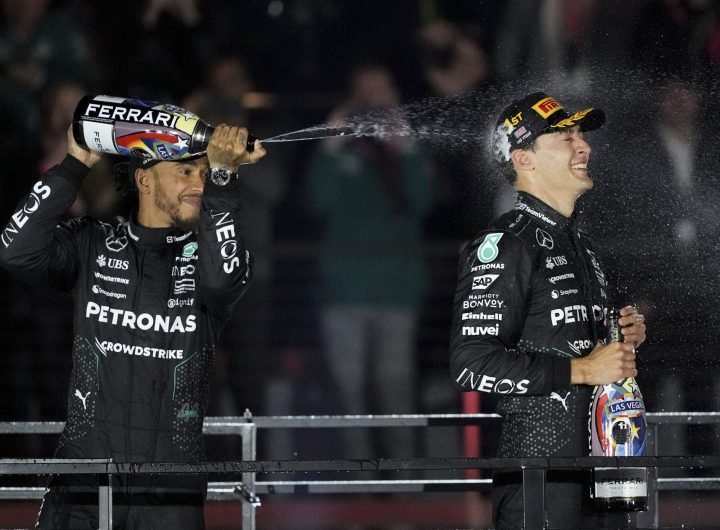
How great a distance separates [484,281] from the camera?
296 centimetres

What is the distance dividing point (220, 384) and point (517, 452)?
13.6 feet

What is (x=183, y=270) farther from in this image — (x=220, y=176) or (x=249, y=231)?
(x=249, y=231)

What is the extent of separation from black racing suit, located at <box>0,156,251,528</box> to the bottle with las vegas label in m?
0.94

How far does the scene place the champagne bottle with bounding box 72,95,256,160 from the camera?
3145mm

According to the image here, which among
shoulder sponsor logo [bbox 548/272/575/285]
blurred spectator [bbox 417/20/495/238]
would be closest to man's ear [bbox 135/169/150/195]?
shoulder sponsor logo [bbox 548/272/575/285]

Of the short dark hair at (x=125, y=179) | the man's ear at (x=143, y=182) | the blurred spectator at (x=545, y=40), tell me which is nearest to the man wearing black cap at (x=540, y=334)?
the man's ear at (x=143, y=182)

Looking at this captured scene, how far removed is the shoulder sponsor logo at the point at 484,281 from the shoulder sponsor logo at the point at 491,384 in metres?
0.20

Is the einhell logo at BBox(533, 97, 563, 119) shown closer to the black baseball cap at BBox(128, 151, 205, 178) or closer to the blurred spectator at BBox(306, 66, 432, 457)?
the black baseball cap at BBox(128, 151, 205, 178)

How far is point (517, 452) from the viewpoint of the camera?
9.57 ft

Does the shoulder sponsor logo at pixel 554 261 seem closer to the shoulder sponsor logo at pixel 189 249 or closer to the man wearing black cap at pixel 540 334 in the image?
the man wearing black cap at pixel 540 334

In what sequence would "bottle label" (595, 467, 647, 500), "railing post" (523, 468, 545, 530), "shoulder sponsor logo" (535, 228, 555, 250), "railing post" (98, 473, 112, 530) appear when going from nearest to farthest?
"railing post" (523, 468, 545, 530) < "railing post" (98, 473, 112, 530) < "bottle label" (595, 467, 647, 500) < "shoulder sponsor logo" (535, 228, 555, 250)

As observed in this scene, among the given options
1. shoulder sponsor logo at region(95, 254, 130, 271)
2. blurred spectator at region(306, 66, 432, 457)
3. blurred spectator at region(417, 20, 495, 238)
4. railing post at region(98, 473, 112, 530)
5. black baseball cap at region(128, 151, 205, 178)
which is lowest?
railing post at region(98, 473, 112, 530)

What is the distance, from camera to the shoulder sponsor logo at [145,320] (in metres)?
3.21

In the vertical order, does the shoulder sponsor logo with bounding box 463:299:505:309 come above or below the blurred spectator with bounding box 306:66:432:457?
below
